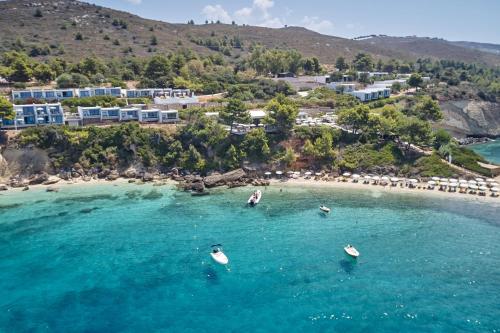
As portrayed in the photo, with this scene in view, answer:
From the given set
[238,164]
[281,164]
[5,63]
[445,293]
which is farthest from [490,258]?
[5,63]

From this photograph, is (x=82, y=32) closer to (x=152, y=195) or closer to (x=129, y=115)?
(x=129, y=115)

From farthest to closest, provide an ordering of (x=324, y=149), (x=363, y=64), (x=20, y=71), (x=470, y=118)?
(x=363, y=64) → (x=470, y=118) → (x=20, y=71) → (x=324, y=149)

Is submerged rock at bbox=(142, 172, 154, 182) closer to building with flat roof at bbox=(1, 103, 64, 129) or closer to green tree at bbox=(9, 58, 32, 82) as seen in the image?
building with flat roof at bbox=(1, 103, 64, 129)

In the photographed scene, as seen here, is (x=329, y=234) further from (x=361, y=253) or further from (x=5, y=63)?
(x=5, y=63)

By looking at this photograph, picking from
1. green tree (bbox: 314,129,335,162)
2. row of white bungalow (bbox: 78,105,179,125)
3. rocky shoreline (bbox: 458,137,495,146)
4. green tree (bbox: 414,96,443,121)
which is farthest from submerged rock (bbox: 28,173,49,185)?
rocky shoreline (bbox: 458,137,495,146)

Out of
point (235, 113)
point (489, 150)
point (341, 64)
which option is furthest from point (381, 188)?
point (341, 64)

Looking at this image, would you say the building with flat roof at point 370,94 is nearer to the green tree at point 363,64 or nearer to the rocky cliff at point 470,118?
the rocky cliff at point 470,118

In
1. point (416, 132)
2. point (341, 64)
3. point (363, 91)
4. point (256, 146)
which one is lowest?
point (256, 146)

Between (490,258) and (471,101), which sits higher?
(471,101)
